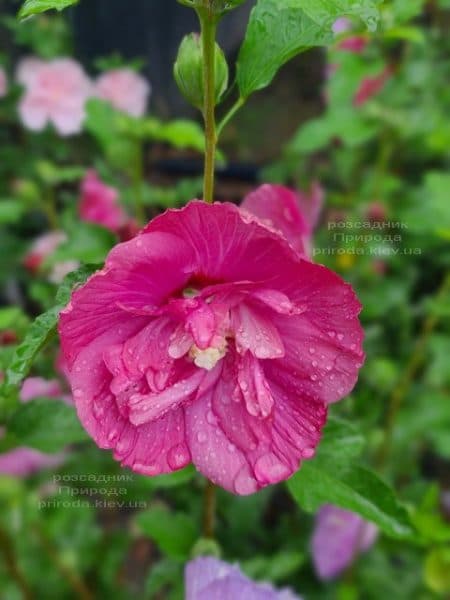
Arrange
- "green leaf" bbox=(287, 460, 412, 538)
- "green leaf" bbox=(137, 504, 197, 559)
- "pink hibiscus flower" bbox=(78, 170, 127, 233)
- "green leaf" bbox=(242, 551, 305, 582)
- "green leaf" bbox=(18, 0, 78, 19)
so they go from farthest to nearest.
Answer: "pink hibiscus flower" bbox=(78, 170, 127, 233)
"green leaf" bbox=(242, 551, 305, 582)
"green leaf" bbox=(137, 504, 197, 559)
"green leaf" bbox=(287, 460, 412, 538)
"green leaf" bbox=(18, 0, 78, 19)

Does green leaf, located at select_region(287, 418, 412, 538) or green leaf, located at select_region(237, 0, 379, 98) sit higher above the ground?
green leaf, located at select_region(237, 0, 379, 98)

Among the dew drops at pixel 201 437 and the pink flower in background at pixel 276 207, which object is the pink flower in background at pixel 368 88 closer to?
the pink flower in background at pixel 276 207

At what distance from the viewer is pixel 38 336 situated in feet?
1.43

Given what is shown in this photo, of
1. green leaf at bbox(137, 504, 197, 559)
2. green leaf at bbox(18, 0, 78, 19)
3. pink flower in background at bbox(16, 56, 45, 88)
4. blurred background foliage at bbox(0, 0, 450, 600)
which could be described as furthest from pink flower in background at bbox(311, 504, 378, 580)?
pink flower in background at bbox(16, 56, 45, 88)

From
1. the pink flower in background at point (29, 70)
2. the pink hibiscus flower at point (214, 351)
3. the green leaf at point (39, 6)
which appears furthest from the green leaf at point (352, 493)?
the pink flower in background at point (29, 70)

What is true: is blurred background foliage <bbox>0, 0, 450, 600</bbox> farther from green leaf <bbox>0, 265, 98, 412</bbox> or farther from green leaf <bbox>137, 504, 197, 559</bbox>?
green leaf <bbox>0, 265, 98, 412</bbox>

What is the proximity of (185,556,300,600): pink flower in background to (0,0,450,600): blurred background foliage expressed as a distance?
0.23ft

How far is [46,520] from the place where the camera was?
0.95 m

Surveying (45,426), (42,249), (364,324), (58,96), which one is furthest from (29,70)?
(45,426)

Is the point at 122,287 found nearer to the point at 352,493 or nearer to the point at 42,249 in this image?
the point at 352,493

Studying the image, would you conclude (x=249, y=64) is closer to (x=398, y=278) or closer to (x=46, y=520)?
(x=46, y=520)

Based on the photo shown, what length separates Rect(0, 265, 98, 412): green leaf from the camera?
0.42m

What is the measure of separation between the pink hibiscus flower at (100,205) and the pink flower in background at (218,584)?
1.75ft

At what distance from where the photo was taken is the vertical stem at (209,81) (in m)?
0.41
